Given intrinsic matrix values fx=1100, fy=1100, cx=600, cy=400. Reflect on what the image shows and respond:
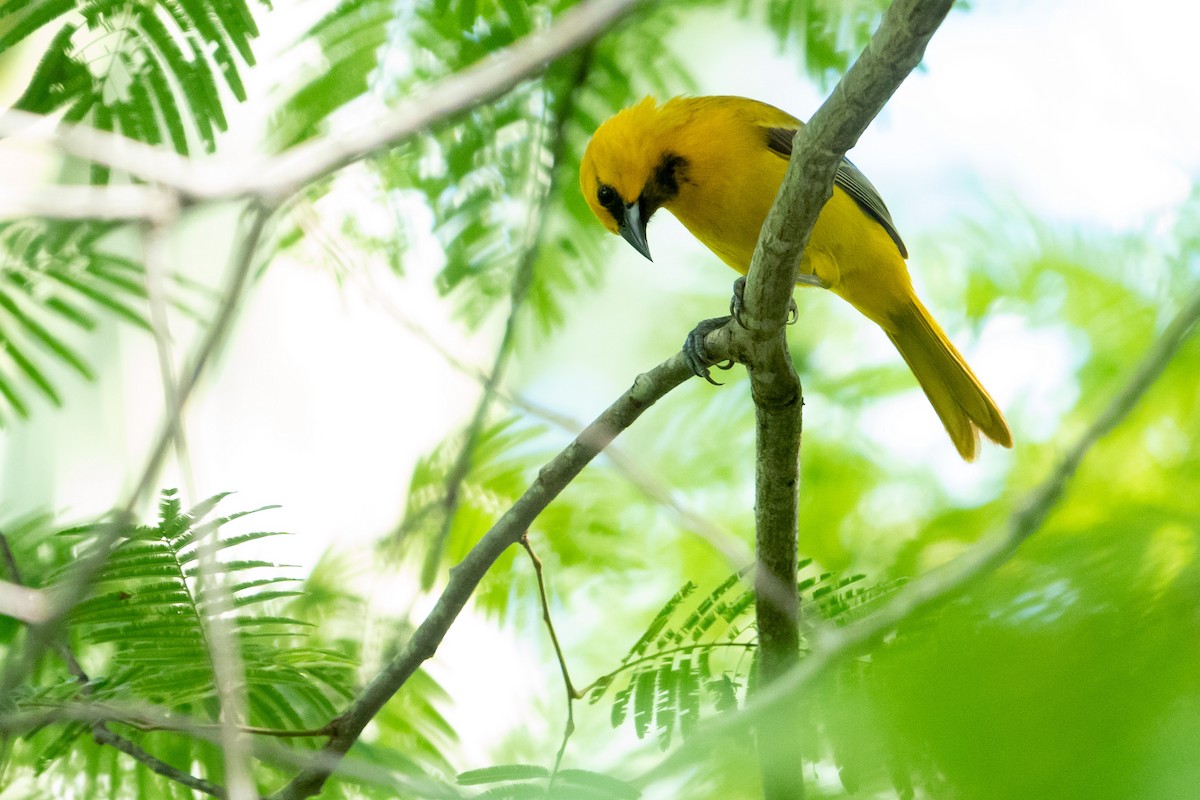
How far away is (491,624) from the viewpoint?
4020 mm

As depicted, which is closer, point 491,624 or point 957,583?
point 957,583

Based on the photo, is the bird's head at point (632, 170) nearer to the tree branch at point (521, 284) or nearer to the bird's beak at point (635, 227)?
the bird's beak at point (635, 227)

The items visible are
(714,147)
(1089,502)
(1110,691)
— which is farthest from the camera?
(714,147)

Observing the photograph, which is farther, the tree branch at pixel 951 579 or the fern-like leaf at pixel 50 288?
the fern-like leaf at pixel 50 288

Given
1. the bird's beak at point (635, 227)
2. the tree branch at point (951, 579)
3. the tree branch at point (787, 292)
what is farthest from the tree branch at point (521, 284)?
the tree branch at point (951, 579)

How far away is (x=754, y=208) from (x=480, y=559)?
7.03 feet

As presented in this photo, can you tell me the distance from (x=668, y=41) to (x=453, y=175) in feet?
3.13

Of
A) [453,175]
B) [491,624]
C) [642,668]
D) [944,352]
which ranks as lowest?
[642,668]

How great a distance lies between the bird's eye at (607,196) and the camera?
4391 millimetres

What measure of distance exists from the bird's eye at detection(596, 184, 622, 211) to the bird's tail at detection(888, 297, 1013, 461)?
4.03 ft

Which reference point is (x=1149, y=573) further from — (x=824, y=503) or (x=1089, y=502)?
(x=824, y=503)

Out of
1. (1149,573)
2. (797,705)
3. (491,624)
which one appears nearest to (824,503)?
(491,624)

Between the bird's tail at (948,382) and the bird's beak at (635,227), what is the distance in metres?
1.07

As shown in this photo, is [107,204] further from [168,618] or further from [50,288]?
[50,288]
